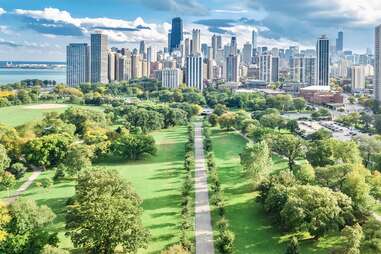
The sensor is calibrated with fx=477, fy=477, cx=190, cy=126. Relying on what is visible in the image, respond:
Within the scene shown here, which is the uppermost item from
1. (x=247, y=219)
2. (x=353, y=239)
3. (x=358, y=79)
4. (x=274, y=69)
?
(x=274, y=69)

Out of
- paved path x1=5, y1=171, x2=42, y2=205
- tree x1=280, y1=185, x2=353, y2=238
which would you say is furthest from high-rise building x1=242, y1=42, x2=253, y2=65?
tree x1=280, y1=185, x2=353, y2=238

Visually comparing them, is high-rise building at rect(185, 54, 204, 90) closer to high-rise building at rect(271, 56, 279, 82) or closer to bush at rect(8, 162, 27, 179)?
high-rise building at rect(271, 56, 279, 82)

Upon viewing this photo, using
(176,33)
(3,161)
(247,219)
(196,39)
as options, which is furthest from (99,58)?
(247,219)

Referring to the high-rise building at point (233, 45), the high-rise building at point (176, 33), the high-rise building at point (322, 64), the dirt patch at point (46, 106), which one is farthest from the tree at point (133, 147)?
the high-rise building at point (176, 33)

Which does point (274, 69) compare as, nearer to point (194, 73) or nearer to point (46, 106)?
point (194, 73)

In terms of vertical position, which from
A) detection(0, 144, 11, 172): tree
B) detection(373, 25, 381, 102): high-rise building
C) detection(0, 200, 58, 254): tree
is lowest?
detection(0, 200, 58, 254): tree

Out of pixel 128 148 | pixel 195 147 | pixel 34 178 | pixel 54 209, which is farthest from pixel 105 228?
pixel 195 147

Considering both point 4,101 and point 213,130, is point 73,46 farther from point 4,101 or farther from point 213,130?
point 213,130
